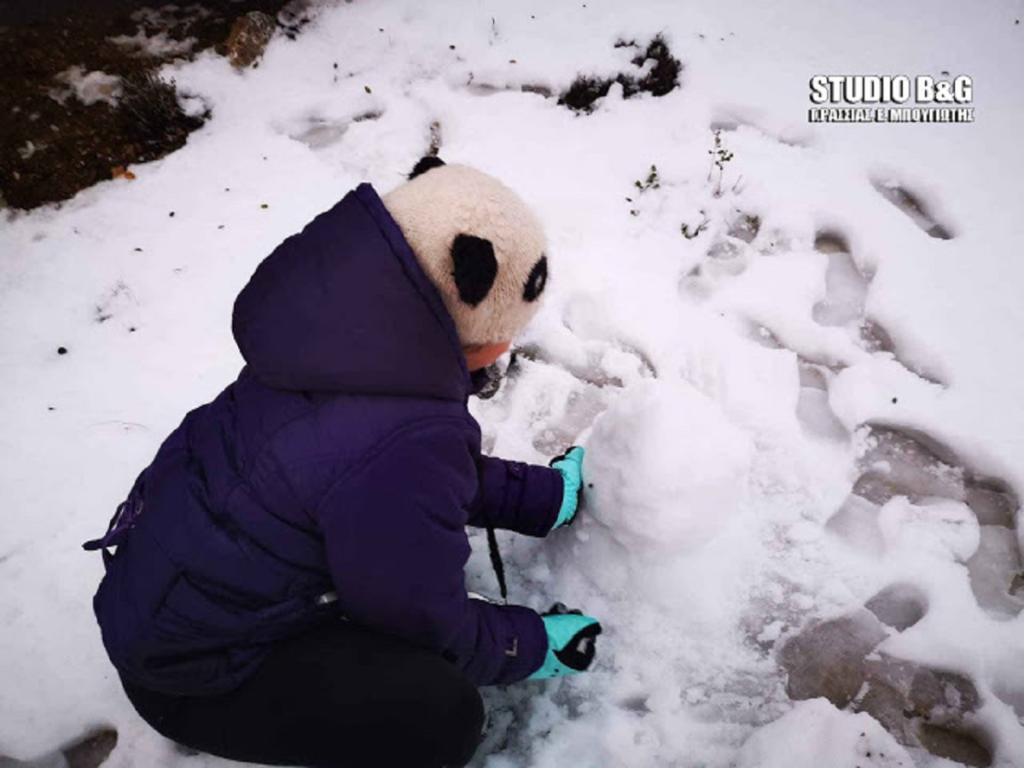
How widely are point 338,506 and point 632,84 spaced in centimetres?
254

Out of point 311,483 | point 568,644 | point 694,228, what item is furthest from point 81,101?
point 568,644

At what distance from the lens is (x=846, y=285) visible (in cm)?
239

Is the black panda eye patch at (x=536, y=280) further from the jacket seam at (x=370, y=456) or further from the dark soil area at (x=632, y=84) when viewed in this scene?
the dark soil area at (x=632, y=84)

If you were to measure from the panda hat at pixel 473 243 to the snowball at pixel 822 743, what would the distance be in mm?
1199

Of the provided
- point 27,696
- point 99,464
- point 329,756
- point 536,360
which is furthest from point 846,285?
point 27,696

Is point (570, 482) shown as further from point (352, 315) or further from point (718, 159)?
point (718, 159)

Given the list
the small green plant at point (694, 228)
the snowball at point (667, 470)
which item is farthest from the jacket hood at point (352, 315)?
Result: the small green plant at point (694, 228)

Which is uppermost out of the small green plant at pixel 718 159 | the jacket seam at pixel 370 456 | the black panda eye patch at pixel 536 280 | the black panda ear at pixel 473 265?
the black panda ear at pixel 473 265

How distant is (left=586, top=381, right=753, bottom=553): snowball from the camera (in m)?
1.70

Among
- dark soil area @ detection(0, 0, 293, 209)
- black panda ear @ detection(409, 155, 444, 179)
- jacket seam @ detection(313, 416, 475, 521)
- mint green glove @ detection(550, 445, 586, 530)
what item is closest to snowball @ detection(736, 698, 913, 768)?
mint green glove @ detection(550, 445, 586, 530)

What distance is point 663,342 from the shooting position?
2.27m

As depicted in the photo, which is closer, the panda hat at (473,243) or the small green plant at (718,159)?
the panda hat at (473,243)

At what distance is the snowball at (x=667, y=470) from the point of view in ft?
5.57

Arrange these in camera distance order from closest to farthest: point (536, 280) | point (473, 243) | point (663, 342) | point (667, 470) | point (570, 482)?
point (473, 243), point (536, 280), point (667, 470), point (570, 482), point (663, 342)
